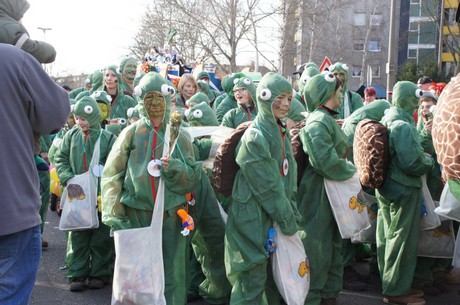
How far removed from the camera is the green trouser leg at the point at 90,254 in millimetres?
6363

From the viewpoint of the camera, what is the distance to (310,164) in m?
5.35

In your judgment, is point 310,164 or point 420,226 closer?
point 310,164

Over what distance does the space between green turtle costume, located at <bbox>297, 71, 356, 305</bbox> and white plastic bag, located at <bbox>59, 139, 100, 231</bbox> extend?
82.7 inches

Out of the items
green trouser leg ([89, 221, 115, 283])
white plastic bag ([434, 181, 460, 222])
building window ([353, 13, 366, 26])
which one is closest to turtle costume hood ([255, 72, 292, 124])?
white plastic bag ([434, 181, 460, 222])

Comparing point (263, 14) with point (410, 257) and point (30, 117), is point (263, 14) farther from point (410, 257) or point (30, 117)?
point (30, 117)

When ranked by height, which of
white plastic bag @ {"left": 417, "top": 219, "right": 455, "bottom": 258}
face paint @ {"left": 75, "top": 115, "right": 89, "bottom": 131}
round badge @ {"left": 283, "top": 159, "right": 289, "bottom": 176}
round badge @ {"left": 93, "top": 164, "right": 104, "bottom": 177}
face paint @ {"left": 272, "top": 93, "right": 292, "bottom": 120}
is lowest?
white plastic bag @ {"left": 417, "top": 219, "right": 455, "bottom": 258}

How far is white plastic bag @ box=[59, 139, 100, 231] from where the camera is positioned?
20.0ft

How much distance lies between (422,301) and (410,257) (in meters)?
0.44

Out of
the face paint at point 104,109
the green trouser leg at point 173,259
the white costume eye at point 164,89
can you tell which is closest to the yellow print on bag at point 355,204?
the green trouser leg at point 173,259

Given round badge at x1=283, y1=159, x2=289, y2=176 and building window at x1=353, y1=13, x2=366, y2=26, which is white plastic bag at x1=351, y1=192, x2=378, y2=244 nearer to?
round badge at x1=283, y1=159, x2=289, y2=176

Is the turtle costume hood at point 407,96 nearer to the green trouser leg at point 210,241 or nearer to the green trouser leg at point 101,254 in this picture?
the green trouser leg at point 210,241

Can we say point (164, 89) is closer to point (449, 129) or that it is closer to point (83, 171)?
point (83, 171)

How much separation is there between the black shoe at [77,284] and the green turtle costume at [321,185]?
241 cm

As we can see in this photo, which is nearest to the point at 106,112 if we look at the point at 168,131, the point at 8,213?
the point at 168,131
